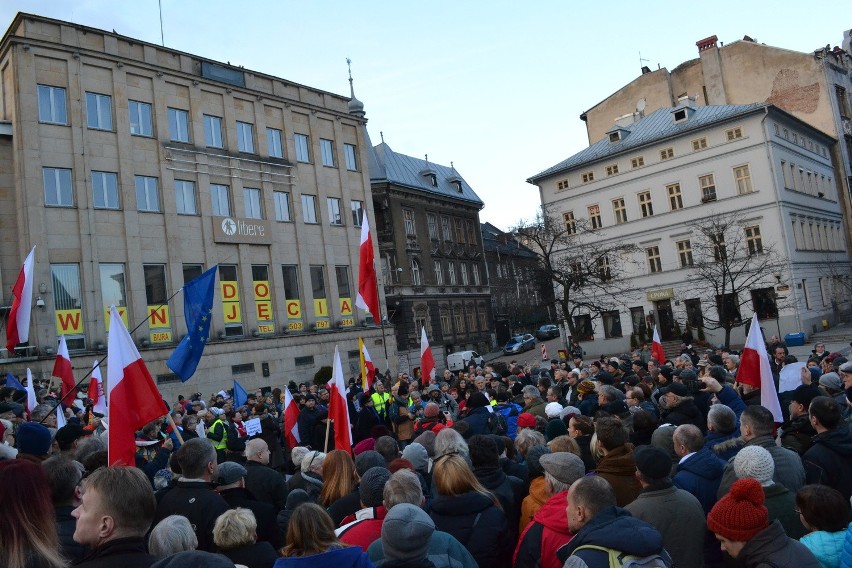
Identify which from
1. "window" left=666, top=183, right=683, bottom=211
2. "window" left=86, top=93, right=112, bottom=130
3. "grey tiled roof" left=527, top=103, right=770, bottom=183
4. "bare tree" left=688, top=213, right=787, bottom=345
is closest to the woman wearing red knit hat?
"window" left=86, top=93, right=112, bottom=130

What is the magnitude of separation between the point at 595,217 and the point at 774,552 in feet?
163

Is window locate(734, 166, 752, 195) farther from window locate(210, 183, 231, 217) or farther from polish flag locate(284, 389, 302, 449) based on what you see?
polish flag locate(284, 389, 302, 449)

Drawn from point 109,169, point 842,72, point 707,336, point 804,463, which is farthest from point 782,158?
point 804,463

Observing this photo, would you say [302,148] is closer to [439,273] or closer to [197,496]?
[439,273]

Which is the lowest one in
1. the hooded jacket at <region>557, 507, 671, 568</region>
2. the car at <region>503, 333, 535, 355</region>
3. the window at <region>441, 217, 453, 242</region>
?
the car at <region>503, 333, 535, 355</region>

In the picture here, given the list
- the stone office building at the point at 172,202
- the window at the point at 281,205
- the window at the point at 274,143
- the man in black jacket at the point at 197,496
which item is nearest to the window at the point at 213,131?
the stone office building at the point at 172,202

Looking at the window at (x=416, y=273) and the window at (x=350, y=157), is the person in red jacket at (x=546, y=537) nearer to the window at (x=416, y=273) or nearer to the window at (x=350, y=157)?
the window at (x=350, y=157)

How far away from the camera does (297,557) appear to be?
3.55m

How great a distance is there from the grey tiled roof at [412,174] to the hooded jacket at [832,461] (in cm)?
4806

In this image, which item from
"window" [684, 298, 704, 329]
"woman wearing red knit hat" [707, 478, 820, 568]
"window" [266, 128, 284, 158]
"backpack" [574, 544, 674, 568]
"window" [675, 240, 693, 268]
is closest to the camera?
"backpack" [574, 544, 674, 568]

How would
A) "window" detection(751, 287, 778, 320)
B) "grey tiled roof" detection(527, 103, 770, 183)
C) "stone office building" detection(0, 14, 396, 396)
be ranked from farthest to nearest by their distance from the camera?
"grey tiled roof" detection(527, 103, 770, 183) < "window" detection(751, 287, 778, 320) < "stone office building" detection(0, 14, 396, 396)

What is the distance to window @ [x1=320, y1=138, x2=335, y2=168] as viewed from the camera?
40812 millimetres

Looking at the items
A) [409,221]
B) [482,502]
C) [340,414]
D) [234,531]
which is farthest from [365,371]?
[409,221]

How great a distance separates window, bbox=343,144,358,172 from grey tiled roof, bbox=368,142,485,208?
9.48m
